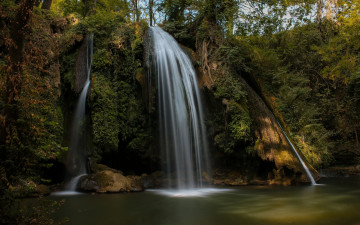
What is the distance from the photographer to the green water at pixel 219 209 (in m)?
5.32

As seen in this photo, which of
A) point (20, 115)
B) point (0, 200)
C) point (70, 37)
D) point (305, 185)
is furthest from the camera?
point (70, 37)

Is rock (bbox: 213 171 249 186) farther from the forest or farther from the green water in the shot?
the green water

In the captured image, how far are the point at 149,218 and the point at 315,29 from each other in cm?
1997

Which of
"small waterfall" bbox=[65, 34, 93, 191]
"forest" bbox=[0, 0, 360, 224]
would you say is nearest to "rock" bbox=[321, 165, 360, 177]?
"forest" bbox=[0, 0, 360, 224]

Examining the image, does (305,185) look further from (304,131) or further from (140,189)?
(140,189)

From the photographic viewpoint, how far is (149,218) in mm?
5707

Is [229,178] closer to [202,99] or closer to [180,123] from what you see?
[180,123]

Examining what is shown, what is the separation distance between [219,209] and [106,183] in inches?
175

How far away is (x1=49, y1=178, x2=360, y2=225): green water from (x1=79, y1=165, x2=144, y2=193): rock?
1.74ft

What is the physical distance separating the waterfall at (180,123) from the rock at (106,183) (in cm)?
197

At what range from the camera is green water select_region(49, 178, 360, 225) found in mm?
5324

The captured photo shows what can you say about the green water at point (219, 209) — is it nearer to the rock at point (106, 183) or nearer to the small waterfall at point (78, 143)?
the rock at point (106, 183)

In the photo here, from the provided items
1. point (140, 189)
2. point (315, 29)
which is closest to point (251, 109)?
point (140, 189)

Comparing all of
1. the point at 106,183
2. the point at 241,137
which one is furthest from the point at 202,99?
the point at 106,183
